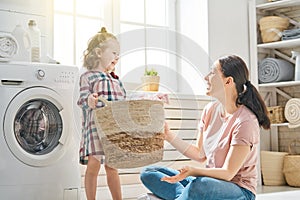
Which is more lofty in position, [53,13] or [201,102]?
[53,13]

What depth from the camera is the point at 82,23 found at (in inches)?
163

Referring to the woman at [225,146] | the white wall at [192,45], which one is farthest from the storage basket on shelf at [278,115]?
the woman at [225,146]

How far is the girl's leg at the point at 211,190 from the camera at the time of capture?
2230mm

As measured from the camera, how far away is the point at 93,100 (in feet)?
9.55

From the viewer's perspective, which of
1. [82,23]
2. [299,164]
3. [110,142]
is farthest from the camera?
[299,164]

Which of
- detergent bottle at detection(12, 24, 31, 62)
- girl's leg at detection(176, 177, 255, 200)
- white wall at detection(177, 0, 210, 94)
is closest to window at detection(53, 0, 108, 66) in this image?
detergent bottle at detection(12, 24, 31, 62)

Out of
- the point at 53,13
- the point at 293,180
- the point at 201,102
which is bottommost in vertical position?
the point at 293,180

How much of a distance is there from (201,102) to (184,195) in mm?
2100

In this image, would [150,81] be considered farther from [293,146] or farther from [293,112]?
[293,146]

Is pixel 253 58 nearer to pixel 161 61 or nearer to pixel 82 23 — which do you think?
pixel 161 61

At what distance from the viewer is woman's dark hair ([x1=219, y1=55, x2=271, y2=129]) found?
242 cm

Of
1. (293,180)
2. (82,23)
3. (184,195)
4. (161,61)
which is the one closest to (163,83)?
(161,61)

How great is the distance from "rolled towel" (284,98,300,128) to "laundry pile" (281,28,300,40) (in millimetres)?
546

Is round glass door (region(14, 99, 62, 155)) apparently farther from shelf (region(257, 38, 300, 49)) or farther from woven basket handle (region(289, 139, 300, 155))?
woven basket handle (region(289, 139, 300, 155))
